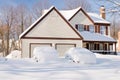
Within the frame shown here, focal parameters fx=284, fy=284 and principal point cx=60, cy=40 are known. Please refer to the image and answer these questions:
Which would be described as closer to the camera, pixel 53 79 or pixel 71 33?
pixel 53 79

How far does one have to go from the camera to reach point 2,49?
55250 millimetres

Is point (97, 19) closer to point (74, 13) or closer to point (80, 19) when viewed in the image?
point (80, 19)

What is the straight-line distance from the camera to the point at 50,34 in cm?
3288

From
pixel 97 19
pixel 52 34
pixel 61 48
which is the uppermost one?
pixel 97 19

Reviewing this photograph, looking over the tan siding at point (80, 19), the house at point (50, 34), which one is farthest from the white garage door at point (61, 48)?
the tan siding at point (80, 19)

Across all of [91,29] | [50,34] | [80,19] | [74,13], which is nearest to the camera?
[50,34]

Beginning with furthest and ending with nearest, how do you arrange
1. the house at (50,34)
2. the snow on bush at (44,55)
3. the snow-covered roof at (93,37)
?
1. the snow-covered roof at (93,37)
2. the house at (50,34)
3. the snow on bush at (44,55)

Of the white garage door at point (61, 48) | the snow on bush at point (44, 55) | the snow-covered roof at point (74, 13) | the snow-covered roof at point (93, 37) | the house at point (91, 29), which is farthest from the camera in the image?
the snow-covered roof at point (74, 13)

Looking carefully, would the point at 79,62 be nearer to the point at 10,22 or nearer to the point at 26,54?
the point at 26,54

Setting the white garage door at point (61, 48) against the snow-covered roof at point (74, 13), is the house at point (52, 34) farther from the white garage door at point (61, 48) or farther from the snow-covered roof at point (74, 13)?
the snow-covered roof at point (74, 13)

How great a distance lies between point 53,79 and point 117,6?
629cm

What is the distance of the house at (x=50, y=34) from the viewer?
31.7m

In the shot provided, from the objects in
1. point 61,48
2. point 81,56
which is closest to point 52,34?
point 61,48

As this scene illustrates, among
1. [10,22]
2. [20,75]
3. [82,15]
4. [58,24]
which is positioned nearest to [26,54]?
[58,24]
